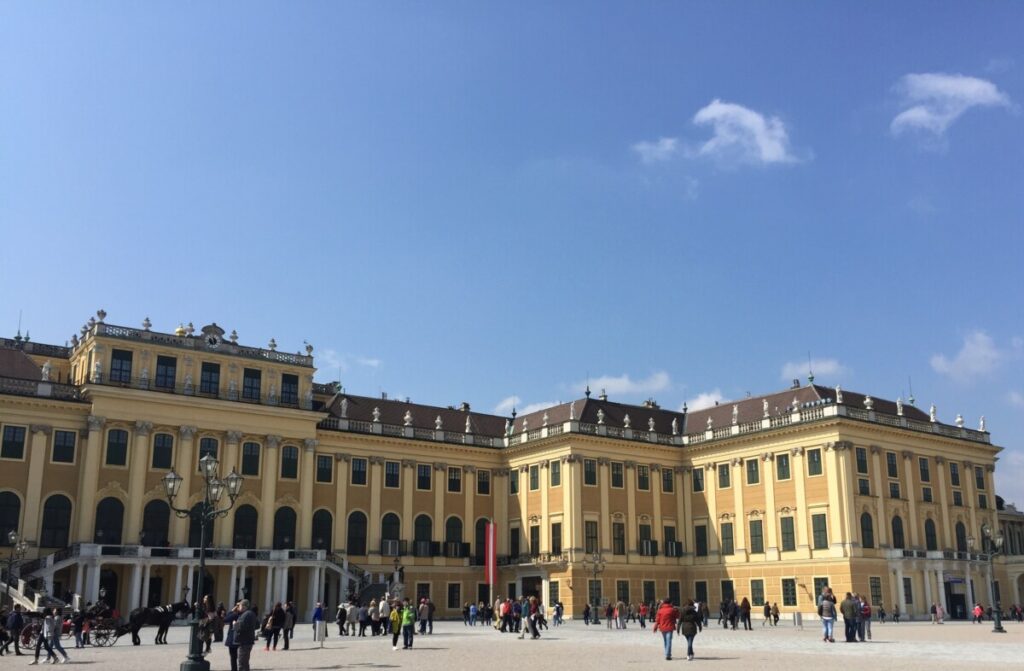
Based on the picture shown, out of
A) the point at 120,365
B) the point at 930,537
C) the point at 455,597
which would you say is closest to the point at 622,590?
the point at 455,597

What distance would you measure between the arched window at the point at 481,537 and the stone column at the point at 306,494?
12222 millimetres

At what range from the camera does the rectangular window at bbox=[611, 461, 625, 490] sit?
6844cm

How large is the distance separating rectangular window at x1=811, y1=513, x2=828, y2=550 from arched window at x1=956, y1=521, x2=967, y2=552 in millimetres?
11262

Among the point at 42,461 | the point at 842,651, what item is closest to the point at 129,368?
the point at 42,461

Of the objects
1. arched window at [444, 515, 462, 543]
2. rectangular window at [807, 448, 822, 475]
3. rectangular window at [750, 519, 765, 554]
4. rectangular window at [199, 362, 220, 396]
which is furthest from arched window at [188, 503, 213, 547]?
rectangular window at [807, 448, 822, 475]

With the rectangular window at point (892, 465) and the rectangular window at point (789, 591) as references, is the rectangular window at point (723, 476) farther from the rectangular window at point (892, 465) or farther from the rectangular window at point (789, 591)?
the rectangular window at point (892, 465)

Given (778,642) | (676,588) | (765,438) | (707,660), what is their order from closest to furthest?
(707,660), (778,642), (765,438), (676,588)

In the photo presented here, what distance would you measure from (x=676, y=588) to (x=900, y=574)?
49.2ft

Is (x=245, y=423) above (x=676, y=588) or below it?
above

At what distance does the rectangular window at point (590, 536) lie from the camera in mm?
65562

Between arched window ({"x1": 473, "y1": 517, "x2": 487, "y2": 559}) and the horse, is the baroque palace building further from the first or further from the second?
the horse

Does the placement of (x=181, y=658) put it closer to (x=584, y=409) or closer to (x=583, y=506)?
(x=583, y=506)

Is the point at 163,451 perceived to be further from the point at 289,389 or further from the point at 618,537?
the point at 618,537

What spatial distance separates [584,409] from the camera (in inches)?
2803
